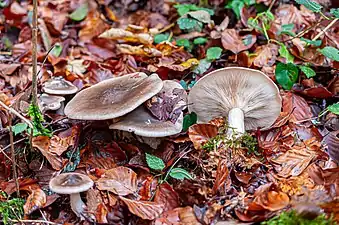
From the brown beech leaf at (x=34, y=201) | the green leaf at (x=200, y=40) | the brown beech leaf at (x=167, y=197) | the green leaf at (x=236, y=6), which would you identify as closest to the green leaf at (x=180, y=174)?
the brown beech leaf at (x=167, y=197)

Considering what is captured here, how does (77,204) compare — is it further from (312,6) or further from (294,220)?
(312,6)

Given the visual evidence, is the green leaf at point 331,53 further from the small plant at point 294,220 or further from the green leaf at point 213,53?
the small plant at point 294,220


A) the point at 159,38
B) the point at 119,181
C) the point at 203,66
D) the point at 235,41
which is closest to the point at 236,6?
the point at 235,41

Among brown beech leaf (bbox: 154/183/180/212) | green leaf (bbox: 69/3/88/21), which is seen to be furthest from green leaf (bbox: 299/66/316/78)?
green leaf (bbox: 69/3/88/21)

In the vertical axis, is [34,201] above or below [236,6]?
below

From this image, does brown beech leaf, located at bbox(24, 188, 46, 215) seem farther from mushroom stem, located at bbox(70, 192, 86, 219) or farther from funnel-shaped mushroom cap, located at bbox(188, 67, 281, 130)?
funnel-shaped mushroom cap, located at bbox(188, 67, 281, 130)
